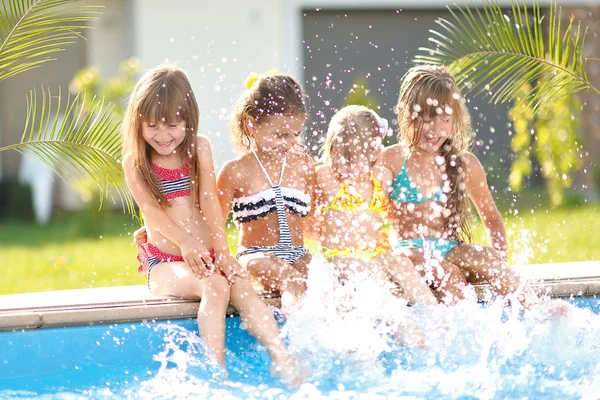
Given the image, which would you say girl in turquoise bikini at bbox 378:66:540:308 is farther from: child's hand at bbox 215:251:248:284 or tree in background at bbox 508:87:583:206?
tree in background at bbox 508:87:583:206

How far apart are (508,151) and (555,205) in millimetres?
1879

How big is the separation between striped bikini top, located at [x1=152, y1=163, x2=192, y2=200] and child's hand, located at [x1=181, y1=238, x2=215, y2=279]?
0.30 meters

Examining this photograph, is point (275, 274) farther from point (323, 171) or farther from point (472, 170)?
point (472, 170)

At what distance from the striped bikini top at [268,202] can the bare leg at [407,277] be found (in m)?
0.52

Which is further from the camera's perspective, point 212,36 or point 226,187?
point 212,36

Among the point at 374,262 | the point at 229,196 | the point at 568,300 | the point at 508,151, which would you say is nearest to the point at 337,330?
the point at 374,262

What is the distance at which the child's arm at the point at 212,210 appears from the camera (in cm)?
435

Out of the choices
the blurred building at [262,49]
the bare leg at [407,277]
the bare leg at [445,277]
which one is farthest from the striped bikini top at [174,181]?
the blurred building at [262,49]

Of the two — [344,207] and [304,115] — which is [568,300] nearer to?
[344,207]

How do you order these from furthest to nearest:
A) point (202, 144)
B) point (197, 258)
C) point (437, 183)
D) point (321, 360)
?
point (437, 183) → point (202, 144) → point (197, 258) → point (321, 360)

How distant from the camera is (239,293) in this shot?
4.22 m

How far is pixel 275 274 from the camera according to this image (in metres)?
4.45

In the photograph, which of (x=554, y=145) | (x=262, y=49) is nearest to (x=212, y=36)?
(x=262, y=49)

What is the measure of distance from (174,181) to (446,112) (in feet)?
4.76
